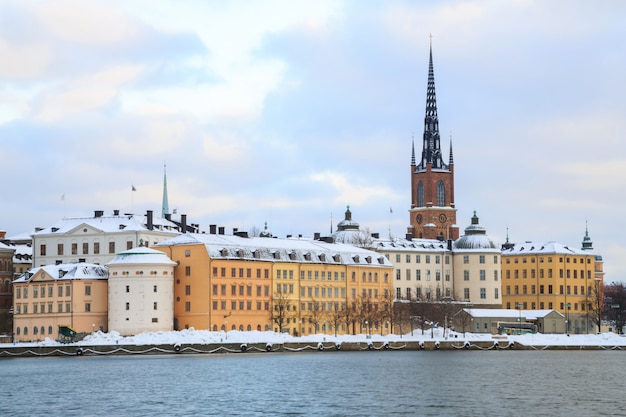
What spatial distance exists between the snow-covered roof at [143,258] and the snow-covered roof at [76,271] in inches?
172

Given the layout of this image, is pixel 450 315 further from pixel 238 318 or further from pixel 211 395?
pixel 211 395

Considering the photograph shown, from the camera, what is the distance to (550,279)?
182m

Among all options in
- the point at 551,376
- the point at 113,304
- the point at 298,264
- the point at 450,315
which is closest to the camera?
the point at 551,376

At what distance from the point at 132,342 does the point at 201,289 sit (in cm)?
1199

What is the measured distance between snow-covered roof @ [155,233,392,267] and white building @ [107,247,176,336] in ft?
17.8

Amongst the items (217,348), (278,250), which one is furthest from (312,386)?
(278,250)

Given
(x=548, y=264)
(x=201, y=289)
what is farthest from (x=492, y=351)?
(x=548, y=264)

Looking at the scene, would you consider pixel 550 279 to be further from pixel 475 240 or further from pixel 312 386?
pixel 312 386

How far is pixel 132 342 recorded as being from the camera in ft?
393

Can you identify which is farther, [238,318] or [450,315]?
[450,315]

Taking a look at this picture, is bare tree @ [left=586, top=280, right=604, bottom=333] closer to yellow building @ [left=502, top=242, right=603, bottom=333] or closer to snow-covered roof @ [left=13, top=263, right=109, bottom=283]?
yellow building @ [left=502, top=242, right=603, bottom=333]

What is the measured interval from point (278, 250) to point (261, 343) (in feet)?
68.6

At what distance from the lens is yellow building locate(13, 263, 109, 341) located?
131m

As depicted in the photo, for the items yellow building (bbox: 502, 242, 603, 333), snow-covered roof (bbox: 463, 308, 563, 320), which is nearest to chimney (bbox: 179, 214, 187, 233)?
snow-covered roof (bbox: 463, 308, 563, 320)
